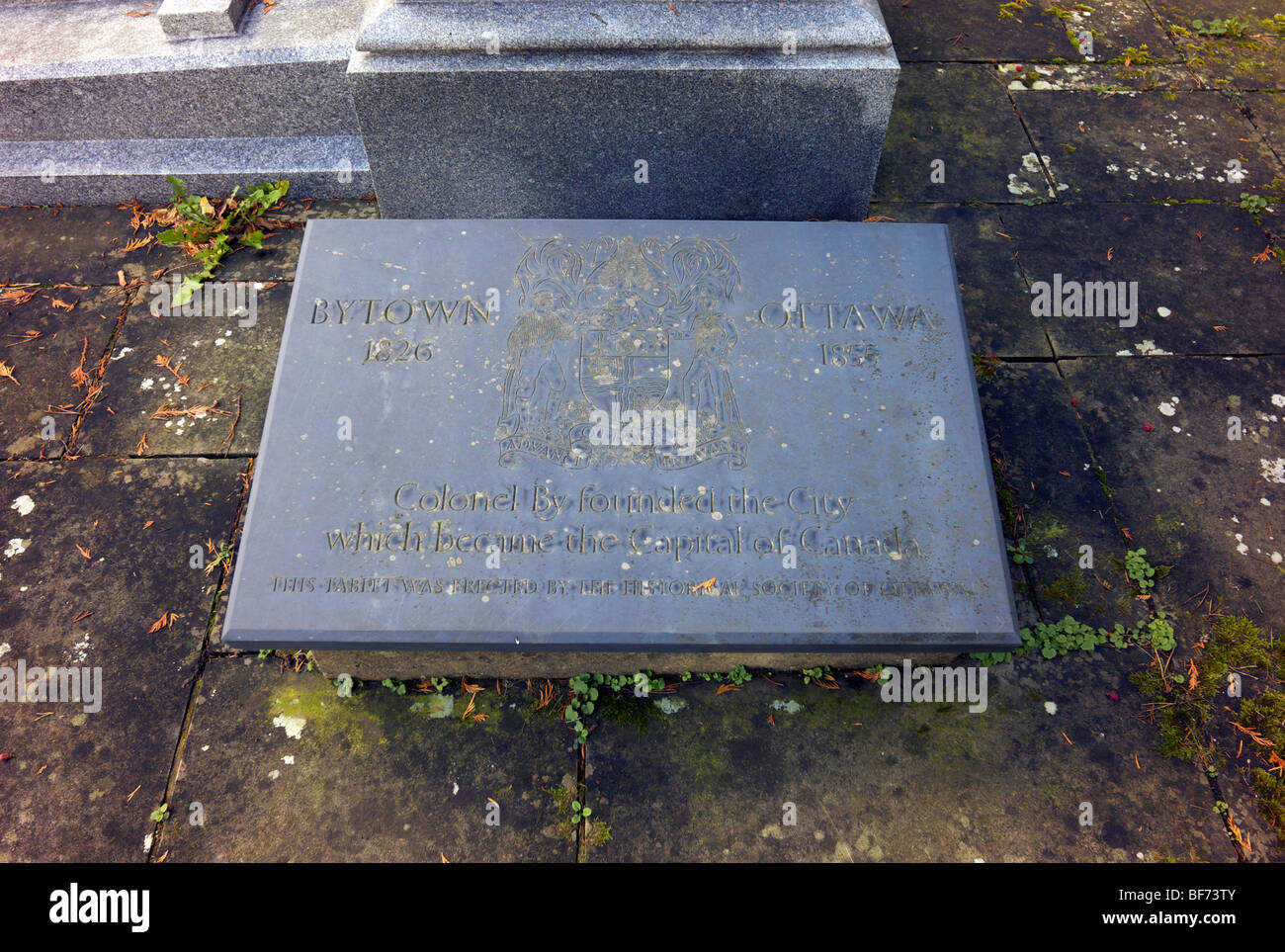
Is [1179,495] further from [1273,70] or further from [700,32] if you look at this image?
[1273,70]

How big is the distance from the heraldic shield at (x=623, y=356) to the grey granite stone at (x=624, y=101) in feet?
2.26

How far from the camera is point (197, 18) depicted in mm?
4059

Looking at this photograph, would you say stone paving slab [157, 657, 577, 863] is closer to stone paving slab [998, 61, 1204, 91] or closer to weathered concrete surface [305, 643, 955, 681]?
weathered concrete surface [305, 643, 955, 681]

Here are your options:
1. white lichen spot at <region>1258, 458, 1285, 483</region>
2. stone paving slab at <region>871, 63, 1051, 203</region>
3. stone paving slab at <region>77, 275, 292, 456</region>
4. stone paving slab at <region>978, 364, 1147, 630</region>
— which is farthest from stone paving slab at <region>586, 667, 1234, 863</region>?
stone paving slab at <region>871, 63, 1051, 203</region>

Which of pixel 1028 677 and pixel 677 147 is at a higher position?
pixel 677 147

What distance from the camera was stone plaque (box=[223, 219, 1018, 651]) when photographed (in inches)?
100

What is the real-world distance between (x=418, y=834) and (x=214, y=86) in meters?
3.89

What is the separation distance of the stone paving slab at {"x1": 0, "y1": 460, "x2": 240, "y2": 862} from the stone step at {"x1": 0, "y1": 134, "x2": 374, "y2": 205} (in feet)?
5.75

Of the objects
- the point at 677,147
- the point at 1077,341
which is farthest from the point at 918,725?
the point at 677,147

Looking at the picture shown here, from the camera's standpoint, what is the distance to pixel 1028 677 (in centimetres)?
296

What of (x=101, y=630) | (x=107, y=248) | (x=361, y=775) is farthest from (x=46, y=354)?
(x=361, y=775)

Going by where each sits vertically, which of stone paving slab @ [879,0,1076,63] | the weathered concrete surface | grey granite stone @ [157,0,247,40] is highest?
grey granite stone @ [157,0,247,40]

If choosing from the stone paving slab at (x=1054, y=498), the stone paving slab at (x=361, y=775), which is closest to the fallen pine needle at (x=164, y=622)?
the stone paving slab at (x=361, y=775)

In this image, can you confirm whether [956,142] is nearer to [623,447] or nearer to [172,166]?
[623,447]
